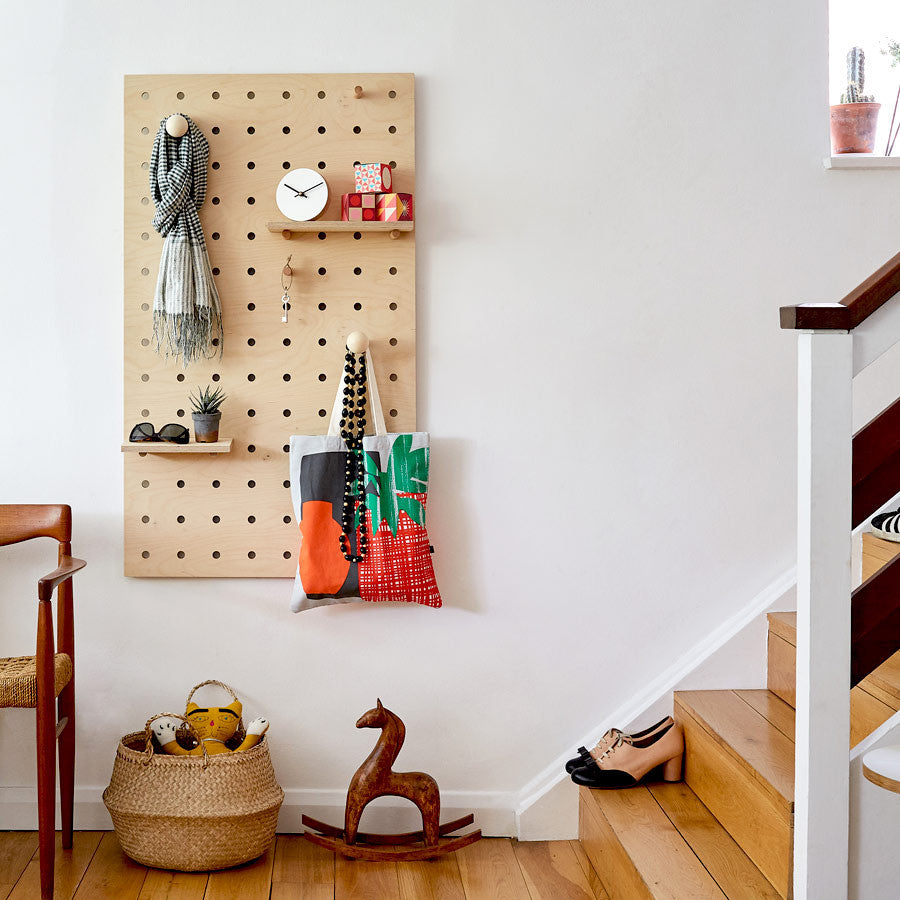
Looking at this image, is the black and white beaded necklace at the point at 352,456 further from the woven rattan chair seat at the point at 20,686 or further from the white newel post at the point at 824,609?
the white newel post at the point at 824,609

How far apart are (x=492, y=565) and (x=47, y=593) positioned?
107 cm

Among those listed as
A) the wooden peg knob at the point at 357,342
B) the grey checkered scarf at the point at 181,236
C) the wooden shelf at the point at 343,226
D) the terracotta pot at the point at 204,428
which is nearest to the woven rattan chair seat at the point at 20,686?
the terracotta pot at the point at 204,428

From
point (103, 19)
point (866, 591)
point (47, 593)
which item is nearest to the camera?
point (866, 591)

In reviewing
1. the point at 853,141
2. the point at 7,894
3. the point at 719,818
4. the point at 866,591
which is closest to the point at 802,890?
the point at 866,591

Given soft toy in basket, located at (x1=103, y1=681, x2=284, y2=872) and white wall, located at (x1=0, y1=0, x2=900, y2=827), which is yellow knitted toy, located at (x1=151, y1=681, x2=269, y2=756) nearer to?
soft toy in basket, located at (x1=103, y1=681, x2=284, y2=872)

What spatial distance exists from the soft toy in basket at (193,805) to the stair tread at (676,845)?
801 mm

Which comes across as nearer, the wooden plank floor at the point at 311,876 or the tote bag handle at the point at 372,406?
the wooden plank floor at the point at 311,876

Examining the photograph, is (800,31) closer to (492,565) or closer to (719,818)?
(492,565)

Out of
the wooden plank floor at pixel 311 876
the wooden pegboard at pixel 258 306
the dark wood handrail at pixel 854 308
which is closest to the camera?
the dark wood handrail at pixel 854 308

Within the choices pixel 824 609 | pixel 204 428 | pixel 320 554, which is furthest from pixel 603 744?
pixel 204 428

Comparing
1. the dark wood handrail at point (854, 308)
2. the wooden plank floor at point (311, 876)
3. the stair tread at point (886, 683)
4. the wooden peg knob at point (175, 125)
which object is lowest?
the wooden plank floor at point (311, 876)

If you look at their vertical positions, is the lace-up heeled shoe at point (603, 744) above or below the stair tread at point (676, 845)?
above

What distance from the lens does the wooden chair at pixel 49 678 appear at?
2.07 metres

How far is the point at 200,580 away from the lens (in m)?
2.53
